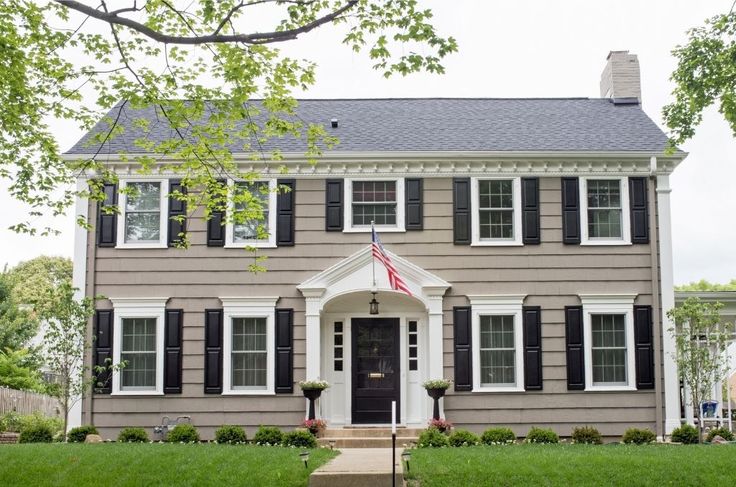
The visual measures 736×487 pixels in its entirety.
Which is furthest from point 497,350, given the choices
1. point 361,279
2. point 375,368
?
point 361,279

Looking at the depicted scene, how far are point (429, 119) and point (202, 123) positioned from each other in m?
5.11

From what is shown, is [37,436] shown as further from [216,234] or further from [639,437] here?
[639,437]

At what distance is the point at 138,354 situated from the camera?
58.5 ft

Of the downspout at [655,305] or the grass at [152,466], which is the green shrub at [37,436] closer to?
the grass at [152,466]

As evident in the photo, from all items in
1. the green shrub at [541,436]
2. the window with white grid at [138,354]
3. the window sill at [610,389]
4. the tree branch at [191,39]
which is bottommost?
the green shrub at [541,436]

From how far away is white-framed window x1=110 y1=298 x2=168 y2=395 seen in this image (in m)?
17.8

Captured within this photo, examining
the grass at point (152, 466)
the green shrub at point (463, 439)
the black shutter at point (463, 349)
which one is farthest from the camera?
the black shutter at point (463, 349)

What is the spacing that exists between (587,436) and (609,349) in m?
1.90

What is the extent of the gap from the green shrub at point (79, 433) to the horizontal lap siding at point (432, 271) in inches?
30.2

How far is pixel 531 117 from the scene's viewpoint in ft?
65.8

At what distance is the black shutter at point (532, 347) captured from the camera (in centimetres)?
1748

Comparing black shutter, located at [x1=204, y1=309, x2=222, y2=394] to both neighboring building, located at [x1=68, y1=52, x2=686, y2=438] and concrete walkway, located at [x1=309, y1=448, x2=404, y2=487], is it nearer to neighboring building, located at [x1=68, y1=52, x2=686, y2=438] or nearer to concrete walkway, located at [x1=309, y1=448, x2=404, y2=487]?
neighboring building, located at [x1=68, y1=52, x2=686, y2=438]

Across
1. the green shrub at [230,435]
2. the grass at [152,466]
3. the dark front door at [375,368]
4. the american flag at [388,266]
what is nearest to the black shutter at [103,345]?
the green shrub at [230,435]

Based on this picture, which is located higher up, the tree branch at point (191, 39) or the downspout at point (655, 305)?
the tree branch at point (191, 39)
